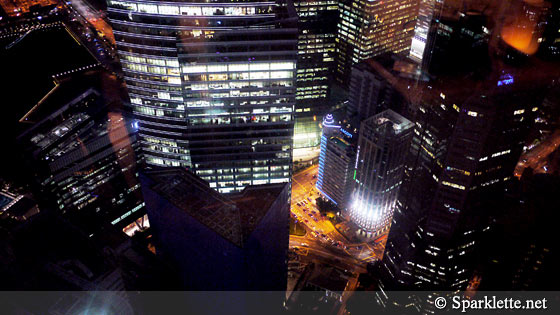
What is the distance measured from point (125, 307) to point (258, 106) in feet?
198

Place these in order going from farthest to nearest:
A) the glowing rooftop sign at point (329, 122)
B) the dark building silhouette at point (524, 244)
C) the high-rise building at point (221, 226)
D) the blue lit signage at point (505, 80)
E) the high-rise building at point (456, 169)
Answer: the glowing rooftop sign at point (329, 122) → the dark building silhouette at point (524, 244) → the high-rise building at point (456, 169) → the blue lit signage at point (505, 80) → the high-rise building at point (221, 226)

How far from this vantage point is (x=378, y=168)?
163 meters

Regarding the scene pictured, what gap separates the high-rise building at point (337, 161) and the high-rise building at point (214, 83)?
4602 centimetres

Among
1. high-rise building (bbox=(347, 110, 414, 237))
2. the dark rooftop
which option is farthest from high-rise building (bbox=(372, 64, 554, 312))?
the dark rooftop

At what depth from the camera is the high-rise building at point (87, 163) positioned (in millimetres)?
139750

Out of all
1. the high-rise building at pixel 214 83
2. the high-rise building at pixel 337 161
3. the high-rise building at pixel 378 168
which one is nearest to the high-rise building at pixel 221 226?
the high-rise building at pixel 214 83

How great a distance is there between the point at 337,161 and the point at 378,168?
20.2 metres

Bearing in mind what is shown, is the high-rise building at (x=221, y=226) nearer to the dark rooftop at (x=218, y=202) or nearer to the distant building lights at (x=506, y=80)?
the dark rooftop at (x=218, y=202)

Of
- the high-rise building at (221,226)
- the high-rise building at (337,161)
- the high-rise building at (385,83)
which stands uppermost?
the high-rise building at (221,226)

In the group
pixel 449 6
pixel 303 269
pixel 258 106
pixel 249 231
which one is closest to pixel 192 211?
pixel 249 231

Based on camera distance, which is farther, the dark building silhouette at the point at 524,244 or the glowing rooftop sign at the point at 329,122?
the glowing rooftop sign at the point at 329,122

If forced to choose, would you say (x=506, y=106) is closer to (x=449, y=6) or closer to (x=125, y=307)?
(x=449, y=6)

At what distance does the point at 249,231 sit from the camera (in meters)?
71.2

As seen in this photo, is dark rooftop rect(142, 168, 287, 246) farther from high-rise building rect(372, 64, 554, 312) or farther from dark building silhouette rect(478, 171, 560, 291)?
dark building silhouette rect(478, 171, 560, 291)
